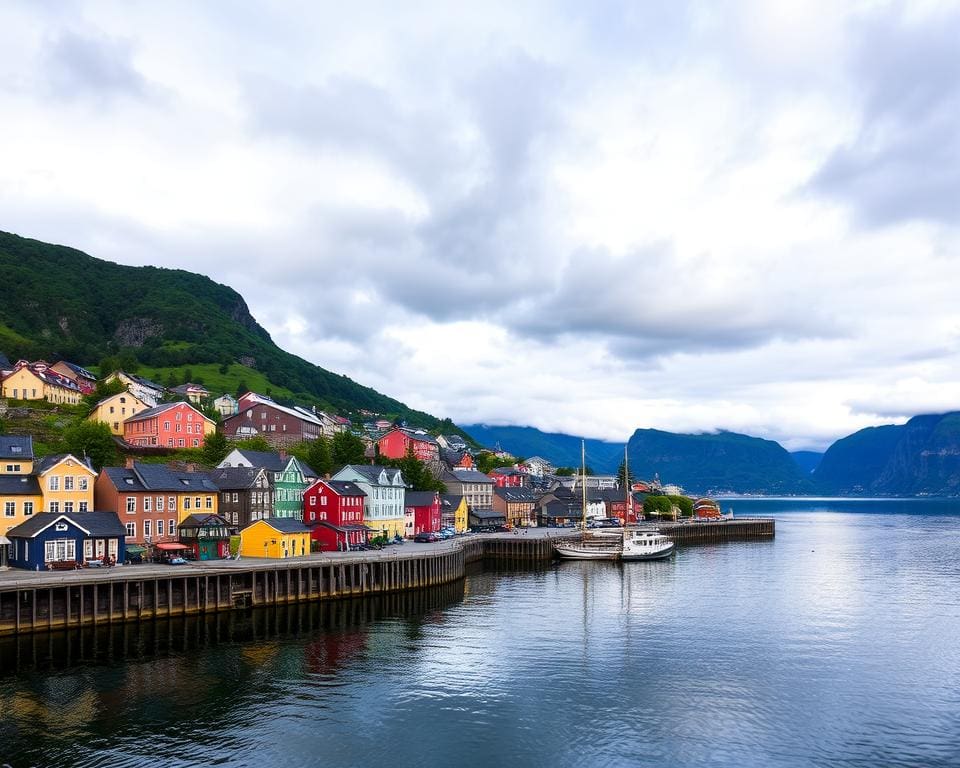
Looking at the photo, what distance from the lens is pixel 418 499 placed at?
403 ft

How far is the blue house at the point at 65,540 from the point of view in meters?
67.1

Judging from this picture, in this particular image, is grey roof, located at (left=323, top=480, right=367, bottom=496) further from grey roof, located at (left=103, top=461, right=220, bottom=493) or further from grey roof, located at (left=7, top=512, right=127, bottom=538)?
grey roof, located at (left=7, top=512, right=127, bottom=538)

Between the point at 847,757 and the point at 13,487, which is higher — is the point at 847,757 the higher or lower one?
the lower one

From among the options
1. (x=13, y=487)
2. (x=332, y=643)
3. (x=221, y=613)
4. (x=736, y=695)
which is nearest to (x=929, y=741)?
(x=736, y=695)

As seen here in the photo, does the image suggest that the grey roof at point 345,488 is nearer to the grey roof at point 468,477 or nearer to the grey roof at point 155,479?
the grey roof at point 155,479

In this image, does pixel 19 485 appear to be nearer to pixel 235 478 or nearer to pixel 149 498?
pixel 149 498

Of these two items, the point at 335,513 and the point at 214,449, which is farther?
the point at 214,449

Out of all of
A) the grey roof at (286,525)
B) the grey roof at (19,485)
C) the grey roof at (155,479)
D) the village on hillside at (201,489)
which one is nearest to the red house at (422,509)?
the village on hillside at (201,489)

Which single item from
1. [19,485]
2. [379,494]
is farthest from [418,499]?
[19,485]

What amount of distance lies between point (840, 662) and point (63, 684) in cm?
5002

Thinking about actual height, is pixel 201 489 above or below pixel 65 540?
above

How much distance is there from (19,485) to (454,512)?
7725 centimetres

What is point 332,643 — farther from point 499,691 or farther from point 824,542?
point 824,542

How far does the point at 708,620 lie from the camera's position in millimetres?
67688
